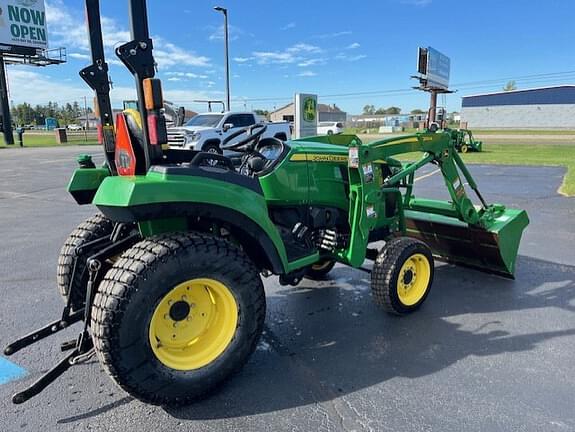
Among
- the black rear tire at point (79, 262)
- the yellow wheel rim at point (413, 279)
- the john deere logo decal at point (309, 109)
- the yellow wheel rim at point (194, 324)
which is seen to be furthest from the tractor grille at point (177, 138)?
the yellow wheel rim at point (194, 324)

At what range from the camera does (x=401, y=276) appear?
3.53m

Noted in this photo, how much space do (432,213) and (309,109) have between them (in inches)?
541

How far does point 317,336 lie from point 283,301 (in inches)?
29.0

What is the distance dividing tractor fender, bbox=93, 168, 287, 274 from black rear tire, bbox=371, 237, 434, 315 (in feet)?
3.40

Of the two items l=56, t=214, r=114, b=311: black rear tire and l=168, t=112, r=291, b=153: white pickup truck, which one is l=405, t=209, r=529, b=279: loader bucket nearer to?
l=56, t=214, r=114, b=311: black rear tire

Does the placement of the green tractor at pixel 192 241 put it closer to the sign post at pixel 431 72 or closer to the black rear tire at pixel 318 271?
the black rear tire at pixel 318 271

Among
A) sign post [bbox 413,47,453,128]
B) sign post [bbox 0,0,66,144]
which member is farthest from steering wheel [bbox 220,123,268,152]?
sign post [bbox 0,0,66,144]

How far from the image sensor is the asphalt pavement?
2.31 m

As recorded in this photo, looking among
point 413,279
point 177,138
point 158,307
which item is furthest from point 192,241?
point 177,138

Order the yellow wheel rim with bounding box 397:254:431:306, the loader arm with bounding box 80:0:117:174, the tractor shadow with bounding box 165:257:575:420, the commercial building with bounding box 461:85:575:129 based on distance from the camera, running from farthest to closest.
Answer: the commercial building with bounding box 461:85:575:129
the yellow wheel rim with bounding box 397:254:431:306
the loader arm with bounding box 80:0:117:174
the tractor shadow with bounding box 165:257:575:420

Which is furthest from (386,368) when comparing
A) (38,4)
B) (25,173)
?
(38,4)

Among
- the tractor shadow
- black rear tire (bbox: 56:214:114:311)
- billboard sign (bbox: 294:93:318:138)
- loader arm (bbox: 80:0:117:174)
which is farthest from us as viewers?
billboard sign (bbox: 294:93:318:138)

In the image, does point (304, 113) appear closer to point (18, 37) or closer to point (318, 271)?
point (318, 271)

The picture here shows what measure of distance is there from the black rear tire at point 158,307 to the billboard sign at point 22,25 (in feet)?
124
